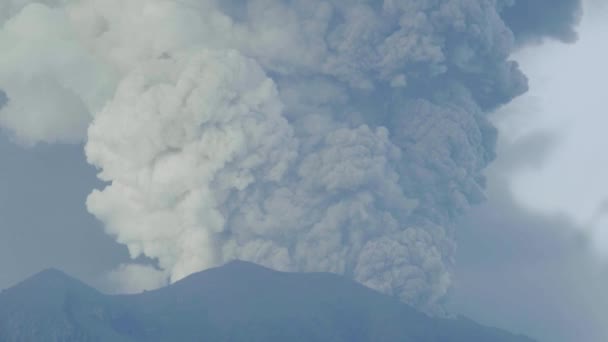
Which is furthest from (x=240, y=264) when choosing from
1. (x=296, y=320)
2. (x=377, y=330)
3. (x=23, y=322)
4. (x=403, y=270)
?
(x=403, y=270)

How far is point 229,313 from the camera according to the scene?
62.2 metres

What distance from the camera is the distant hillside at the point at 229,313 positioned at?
183 feet

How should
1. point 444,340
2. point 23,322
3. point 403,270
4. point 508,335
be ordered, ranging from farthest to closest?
point 508,335 → point 444,340 → point 23,322 → point 403,270

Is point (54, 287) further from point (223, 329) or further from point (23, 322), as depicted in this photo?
point (223, 329)

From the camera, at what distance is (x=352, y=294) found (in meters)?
62.5

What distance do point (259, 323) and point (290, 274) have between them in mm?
6483

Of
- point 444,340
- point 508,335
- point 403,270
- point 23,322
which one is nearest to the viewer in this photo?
point 403,270

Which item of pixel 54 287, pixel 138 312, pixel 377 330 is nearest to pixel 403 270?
pixel 377 330

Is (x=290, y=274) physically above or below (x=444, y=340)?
above

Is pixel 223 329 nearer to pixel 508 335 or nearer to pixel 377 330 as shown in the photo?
pixel 377 330

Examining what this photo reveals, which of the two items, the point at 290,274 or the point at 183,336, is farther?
the point at 290,274

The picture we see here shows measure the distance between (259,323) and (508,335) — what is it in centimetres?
1678

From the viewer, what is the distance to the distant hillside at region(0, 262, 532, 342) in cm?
5591

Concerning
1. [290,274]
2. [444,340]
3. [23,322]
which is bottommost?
Result: [23,322]
